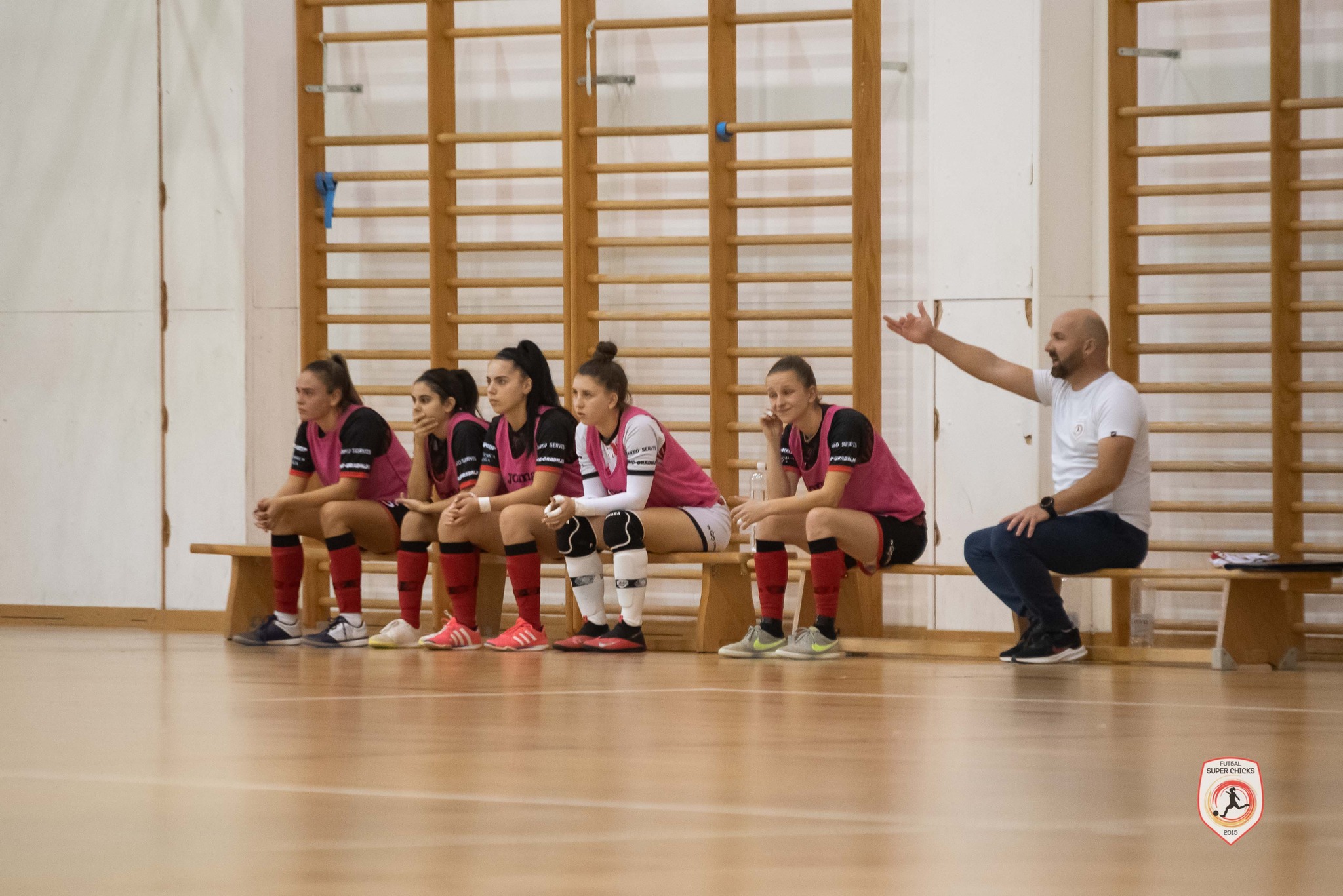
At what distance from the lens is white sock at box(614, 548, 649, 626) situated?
4500mm

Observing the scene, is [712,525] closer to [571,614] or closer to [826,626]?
[826,626]

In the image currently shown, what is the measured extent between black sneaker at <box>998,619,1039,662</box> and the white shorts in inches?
38.7

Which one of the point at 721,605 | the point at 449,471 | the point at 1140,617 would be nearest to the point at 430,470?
the point at 449,471

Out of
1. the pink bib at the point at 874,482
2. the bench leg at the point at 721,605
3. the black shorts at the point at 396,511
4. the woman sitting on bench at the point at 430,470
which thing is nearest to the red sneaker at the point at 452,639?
the woman sitting on bench at the point at 430,470

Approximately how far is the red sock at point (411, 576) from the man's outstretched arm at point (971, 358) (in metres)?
1.73

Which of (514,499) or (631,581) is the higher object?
(514,499)

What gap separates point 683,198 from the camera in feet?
17.5

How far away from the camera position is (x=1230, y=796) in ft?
6.23

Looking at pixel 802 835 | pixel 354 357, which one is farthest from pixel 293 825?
pixel 354 357

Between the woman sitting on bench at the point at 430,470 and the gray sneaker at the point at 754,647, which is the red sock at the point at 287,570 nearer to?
the woman sitting on bench at the point at 430,470

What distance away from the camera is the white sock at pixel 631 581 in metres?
4.50

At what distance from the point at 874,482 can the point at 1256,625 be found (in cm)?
118

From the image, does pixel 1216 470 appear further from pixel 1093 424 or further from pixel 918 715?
pixel 918 715

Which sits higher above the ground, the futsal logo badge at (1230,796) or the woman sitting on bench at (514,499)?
the woman sitting on bench at (514,499)
